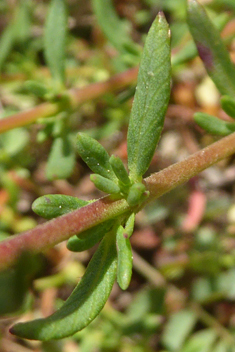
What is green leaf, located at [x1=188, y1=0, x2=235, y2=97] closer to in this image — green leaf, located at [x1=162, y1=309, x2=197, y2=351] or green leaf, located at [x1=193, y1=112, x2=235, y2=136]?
green leaf, located at [x1=193, y1=112, x2=235, y2=136]

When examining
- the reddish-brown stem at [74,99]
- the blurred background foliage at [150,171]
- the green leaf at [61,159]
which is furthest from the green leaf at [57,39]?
the green leaf at [61,159]

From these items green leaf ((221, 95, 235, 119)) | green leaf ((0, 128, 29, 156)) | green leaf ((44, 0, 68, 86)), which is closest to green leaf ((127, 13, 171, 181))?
green leaf ((221, 95, 235, 119))

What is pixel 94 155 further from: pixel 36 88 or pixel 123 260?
pixel 36 88

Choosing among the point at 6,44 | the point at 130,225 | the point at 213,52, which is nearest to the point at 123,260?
the point at 130,225

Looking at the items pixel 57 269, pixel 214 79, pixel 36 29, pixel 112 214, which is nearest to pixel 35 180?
pixel 57 269

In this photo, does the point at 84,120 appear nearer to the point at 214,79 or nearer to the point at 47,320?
the point at 214,79

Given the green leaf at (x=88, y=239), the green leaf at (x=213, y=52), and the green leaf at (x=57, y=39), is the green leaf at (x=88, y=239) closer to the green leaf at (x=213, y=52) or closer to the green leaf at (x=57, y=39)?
the green leaf at (x=213, y=52)
